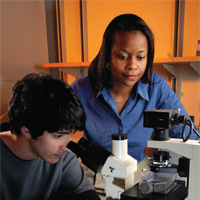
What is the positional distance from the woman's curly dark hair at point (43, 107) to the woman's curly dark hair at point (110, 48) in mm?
373

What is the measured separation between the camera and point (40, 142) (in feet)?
2.45

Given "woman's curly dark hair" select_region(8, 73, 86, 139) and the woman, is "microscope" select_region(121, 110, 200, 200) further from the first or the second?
the woman

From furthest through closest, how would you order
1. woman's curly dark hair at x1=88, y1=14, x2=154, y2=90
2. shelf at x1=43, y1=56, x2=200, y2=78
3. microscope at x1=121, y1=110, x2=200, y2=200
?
shelf at x1=43, y1=56, x2=200, y2=78 → woman's curly dark hair at x1=88, y1=14, x2=154, y2=90 → microscope at x1=121, y1=110, x2=200, y2=200

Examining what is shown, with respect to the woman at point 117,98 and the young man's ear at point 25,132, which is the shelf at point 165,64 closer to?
the woman at point 117,98

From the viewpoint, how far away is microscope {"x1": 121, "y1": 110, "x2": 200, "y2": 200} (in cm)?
58

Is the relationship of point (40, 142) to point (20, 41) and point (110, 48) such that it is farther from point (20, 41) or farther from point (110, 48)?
point (20, 41)

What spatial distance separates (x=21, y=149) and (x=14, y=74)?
133 centimetres

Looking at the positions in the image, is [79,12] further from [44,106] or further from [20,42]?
[44,106]

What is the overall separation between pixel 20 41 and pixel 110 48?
49.1 inches

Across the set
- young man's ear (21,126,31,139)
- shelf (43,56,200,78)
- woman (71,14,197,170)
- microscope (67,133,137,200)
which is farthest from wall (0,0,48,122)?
microscope (67,133,137,200)

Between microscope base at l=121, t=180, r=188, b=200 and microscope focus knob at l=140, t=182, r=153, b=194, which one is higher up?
microscope focus knob at l=140, t=182, r=153, b=194

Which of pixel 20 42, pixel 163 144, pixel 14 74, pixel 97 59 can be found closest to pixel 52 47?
pixel 20 42

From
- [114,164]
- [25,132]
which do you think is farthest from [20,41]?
[114,164]

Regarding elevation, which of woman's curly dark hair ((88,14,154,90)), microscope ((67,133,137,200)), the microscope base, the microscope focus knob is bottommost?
the microscope base
